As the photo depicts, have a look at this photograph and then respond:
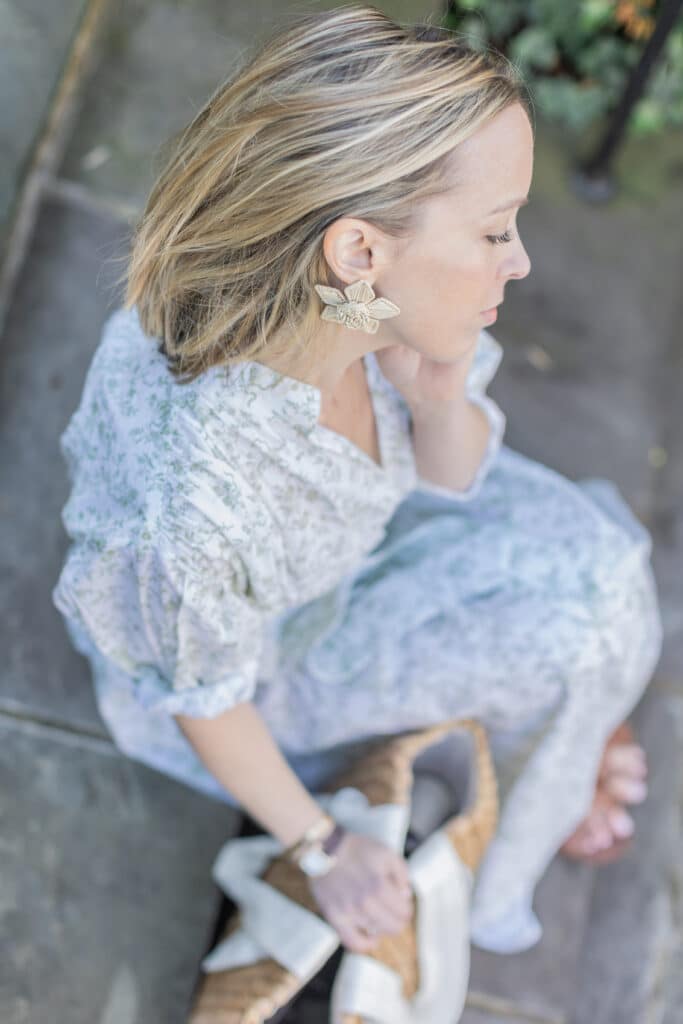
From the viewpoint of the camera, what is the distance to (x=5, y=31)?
7.81 feet

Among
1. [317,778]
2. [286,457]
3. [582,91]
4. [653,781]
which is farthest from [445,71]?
[582,91]

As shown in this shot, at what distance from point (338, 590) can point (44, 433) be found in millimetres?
848

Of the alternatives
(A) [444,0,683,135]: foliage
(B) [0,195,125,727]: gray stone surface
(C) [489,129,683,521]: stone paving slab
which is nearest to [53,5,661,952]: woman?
(B) [0,195,125,727]: gray stone surface

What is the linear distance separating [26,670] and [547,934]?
123 centimetres

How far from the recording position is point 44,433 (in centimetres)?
218

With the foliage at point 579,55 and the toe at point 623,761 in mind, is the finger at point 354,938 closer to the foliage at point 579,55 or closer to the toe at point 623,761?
the toe at point 623,761

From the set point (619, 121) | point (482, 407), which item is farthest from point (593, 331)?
point (482, 407)

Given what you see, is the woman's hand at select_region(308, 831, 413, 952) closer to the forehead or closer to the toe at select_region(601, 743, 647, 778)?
the toe at select_region(601, 743, 647, 778)

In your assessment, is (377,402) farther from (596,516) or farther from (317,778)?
(317,778)

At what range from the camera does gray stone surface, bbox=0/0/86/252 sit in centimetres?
229

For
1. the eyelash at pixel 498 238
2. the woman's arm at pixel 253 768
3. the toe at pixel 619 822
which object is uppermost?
the eyelash at pixel 498 238

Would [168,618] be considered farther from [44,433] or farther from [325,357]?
[44,433]

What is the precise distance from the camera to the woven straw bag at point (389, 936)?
1.52m

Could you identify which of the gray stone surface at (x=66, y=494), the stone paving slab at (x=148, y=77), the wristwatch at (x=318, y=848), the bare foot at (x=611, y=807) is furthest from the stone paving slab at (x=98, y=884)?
the stone paving slab at (x=148, y=77)
